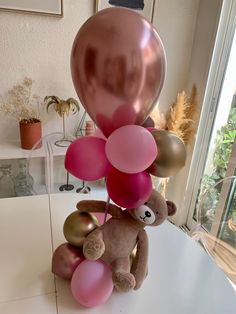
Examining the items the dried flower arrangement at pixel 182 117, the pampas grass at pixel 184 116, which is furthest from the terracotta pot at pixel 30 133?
the pampas grass at pixel 184 116

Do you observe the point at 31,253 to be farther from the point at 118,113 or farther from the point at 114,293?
the point at 118,113

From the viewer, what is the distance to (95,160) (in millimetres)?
654

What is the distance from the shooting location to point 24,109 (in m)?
1.75

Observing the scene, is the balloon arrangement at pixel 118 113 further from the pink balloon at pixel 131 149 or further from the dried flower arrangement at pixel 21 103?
the dried flower arrangement at pixel 21 103

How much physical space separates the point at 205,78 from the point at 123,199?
140cm

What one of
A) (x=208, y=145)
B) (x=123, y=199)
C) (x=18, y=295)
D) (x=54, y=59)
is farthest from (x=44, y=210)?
(x=208, y=145)

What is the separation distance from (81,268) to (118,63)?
0.57 metres

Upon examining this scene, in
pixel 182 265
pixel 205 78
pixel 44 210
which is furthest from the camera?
pixel 205 78

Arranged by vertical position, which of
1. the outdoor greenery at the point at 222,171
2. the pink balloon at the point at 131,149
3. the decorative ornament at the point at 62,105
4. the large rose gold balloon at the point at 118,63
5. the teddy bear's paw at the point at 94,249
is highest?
the large rose gold balloon at the point at 118,63

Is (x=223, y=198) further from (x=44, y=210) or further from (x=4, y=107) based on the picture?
(x=4, y=107)

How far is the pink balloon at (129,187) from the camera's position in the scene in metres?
0.65

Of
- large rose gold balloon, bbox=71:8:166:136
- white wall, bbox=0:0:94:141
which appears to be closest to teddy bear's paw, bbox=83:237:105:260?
large rose gold balloon, bbox=71:8:166:136

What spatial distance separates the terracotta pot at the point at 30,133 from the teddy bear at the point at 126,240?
3.75 feet

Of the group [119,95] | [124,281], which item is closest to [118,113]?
[119,95]
